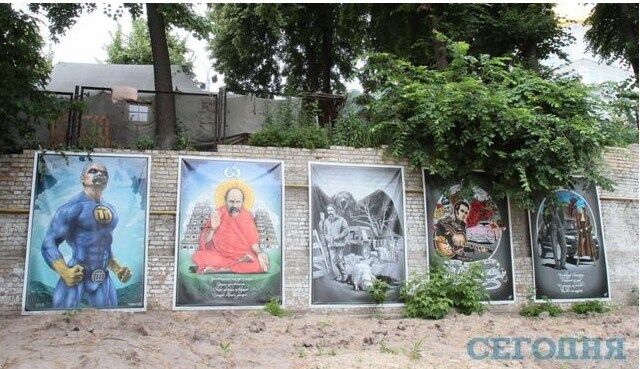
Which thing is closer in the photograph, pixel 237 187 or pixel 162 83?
pixel 237 187

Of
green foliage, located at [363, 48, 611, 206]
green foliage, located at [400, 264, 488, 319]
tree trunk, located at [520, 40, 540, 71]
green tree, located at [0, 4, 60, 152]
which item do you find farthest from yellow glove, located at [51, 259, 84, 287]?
tree trunk, located at [520, 40, 540, 71]

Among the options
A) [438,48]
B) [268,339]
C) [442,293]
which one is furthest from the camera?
[438,48]

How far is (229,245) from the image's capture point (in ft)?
24.6

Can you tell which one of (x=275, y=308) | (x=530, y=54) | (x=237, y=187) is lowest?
(x=275, y=308)

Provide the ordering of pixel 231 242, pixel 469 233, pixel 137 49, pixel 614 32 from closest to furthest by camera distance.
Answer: pixel 231 242
pixel 469 233
pixel 614 32
pixel 137 49

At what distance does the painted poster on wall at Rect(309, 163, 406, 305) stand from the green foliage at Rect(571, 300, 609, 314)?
3436 millimetres

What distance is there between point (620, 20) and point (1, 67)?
572 inches

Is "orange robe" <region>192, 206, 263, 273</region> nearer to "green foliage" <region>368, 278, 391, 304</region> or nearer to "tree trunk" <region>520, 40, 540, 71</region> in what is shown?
"green foliage" <region>368, 278, 391, 304</region>

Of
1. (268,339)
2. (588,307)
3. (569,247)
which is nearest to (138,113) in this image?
(268,339)

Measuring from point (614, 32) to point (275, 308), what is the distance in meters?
12.8

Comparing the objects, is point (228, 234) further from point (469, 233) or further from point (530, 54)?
point (530, 54)

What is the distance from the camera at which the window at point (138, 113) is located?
357 inches

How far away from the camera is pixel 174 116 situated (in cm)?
909

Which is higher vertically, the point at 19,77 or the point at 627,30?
the point at 627,30
